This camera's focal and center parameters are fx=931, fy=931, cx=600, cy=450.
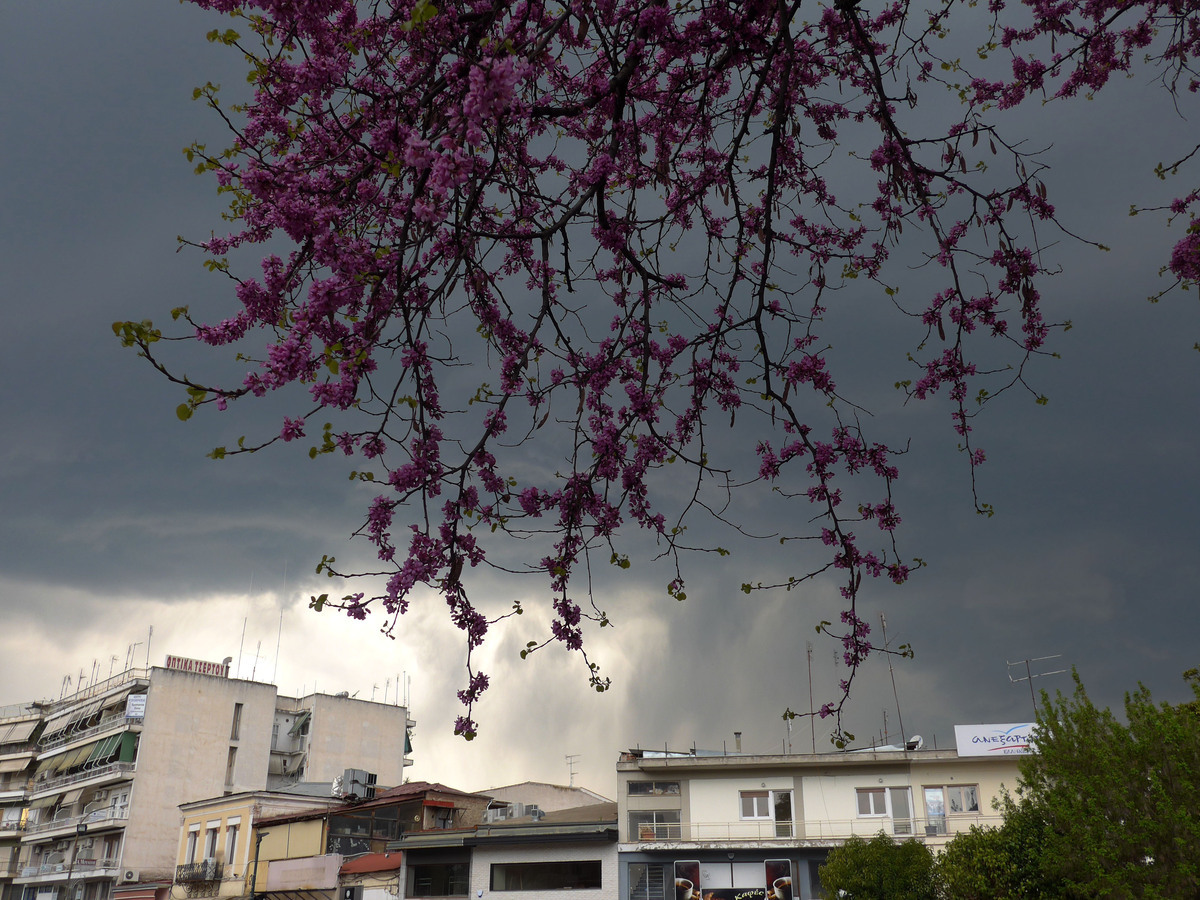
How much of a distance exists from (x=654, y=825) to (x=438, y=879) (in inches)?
352

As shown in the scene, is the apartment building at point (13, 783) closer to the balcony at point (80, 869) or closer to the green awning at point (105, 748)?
the balcony at point (80, 869)

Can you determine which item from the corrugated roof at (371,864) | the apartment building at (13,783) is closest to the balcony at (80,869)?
the apartment building at (13,783)

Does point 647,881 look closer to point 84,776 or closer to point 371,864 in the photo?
point 371,864

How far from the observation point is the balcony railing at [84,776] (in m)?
47.5

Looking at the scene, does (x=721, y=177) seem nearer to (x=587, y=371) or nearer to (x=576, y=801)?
(x=587, y=371)

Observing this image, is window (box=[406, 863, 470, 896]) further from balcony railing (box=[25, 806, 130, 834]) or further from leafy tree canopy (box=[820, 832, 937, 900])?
balcony railing (box=[25, 806, 130, 834])

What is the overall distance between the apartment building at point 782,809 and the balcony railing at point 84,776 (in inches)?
1078

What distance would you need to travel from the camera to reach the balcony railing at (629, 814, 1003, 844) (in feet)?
111

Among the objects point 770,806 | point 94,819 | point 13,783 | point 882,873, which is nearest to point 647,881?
point 770,806

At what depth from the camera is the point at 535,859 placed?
35.8 metres

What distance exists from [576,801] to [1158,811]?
39723 mm

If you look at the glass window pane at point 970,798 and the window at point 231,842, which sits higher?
the glass window pane at point 970,798

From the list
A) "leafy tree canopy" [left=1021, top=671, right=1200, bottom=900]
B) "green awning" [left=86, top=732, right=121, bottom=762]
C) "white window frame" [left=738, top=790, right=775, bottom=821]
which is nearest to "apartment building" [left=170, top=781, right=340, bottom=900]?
"green awning" [left=86, top=732, right=121, bottom=762]

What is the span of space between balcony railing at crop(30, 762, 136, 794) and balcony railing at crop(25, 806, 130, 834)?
177cm
